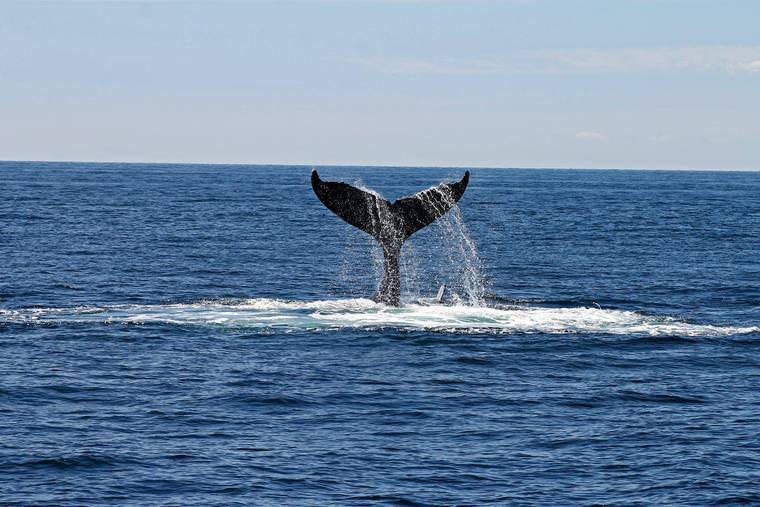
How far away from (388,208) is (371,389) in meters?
5.45

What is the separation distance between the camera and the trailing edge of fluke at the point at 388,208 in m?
23.6

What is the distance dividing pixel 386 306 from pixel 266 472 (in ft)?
39.9

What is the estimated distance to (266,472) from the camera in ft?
50.1

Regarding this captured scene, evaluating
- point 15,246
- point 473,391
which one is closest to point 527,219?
point 15,246

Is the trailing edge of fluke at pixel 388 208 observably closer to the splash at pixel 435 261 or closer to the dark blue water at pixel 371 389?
the splash at pixel 435 261

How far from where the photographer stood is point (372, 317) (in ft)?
84.8

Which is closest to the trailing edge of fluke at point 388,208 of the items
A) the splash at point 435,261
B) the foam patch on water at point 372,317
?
the splash at point 435,261

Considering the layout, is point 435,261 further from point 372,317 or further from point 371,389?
point 371,389

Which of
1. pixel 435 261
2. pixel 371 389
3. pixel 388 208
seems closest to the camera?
pixel 371 389

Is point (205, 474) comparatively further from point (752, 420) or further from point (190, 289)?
point (190, 289)

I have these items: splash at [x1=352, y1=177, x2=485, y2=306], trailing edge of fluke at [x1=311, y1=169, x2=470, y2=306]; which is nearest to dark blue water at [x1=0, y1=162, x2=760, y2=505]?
splash at [x1=352, y1=177, x2=485, y2=306]

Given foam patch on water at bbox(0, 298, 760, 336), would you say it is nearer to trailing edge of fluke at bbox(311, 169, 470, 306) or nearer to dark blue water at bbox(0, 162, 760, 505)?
Answer: dark blue water at bbox(0, 162, 760, 505)

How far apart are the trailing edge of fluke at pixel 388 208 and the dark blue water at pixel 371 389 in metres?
2.00

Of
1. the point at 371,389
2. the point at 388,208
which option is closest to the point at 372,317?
the point at 388,208
